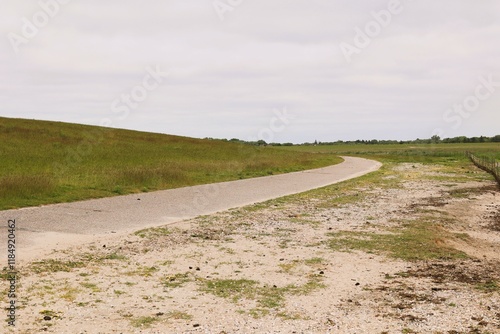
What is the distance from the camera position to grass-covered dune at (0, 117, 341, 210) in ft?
60.0

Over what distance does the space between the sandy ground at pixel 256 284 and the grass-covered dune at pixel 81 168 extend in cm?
774

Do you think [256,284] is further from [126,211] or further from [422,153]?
[422,153]

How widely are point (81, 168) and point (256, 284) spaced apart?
2415 centimetres

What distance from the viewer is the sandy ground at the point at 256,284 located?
619cm

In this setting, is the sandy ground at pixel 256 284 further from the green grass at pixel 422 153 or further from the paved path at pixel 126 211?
the green grass at pixel 422 153

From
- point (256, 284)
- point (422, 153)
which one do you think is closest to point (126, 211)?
point (256, 284)

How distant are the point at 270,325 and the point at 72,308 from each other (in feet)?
8.80

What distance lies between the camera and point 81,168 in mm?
29641

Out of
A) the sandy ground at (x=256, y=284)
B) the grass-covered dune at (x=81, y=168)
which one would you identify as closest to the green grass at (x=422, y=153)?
the grass-covered dune at (x=81, y=168)

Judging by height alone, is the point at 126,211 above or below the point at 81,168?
below

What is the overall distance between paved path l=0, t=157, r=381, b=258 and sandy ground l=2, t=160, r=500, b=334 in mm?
1290

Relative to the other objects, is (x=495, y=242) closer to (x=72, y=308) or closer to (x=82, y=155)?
(x=72, y=308)

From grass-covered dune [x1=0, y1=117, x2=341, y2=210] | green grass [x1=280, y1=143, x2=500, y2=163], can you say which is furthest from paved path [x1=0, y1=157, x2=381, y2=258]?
green grass [x1=280, y1=143, x2=500, y2=163]

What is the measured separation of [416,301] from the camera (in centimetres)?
710
